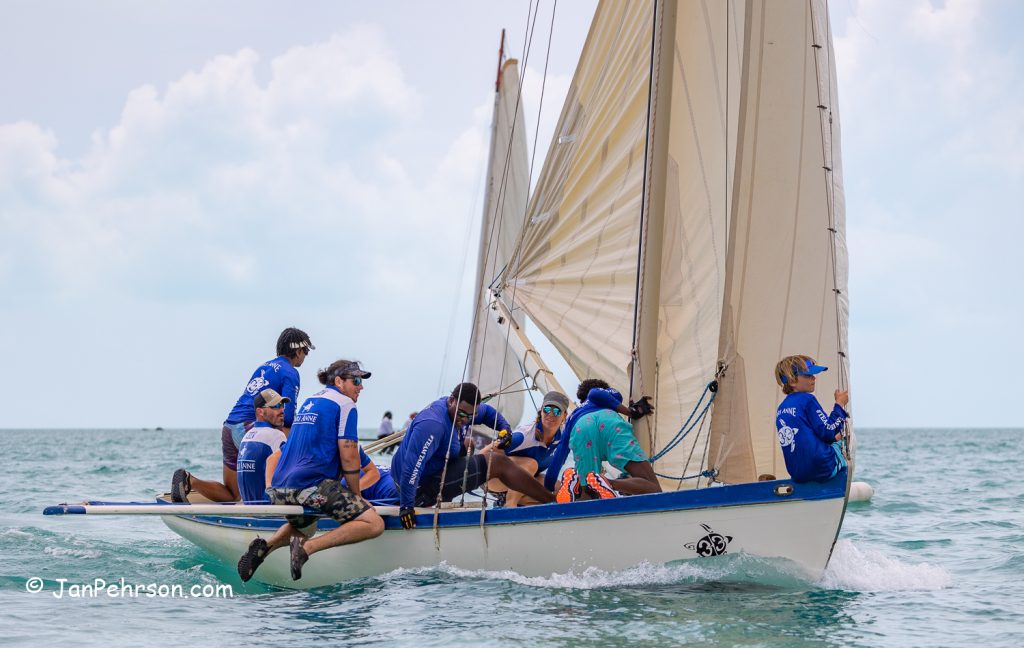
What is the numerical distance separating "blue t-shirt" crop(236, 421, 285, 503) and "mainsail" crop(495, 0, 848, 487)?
3063 mm

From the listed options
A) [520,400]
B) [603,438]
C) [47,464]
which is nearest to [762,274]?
[603,438]

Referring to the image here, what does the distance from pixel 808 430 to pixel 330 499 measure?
380cm

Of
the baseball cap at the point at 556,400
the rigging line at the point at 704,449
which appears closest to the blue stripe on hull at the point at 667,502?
the rigging line at the point at 704,449

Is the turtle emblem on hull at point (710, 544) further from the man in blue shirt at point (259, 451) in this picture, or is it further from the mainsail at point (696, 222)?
the man in blue shirt at point (259, 451)

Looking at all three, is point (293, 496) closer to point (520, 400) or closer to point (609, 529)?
point (609, 529)

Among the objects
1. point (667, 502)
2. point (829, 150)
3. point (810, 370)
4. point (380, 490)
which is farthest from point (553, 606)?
point (829, 150)

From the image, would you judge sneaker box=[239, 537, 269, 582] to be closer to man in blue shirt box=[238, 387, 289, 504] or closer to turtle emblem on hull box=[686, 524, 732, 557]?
man in blue shirt box=[238, 387, 289, 504]

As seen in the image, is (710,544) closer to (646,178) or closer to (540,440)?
(540,440)

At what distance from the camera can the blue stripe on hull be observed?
25.7ft

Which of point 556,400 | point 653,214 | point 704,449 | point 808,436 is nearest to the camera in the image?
point 808,436

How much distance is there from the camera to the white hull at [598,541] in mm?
7938

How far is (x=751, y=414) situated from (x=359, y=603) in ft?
11.7

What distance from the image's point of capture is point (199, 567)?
1137 cm

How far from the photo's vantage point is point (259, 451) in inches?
401
